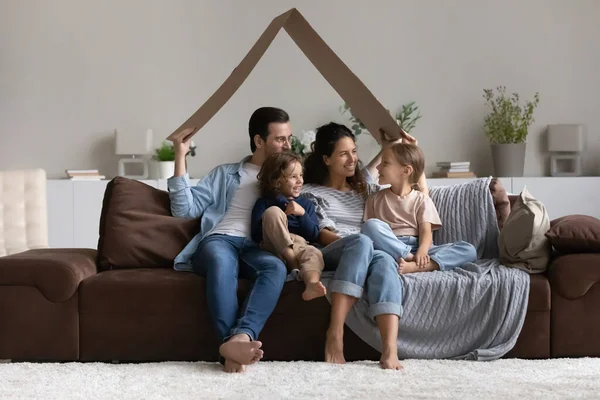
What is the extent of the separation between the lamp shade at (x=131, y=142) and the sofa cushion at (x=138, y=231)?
7.42 ft

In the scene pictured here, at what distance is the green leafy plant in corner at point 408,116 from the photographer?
6270mm

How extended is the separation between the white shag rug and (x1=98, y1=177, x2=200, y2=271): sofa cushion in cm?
64

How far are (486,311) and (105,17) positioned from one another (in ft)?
13.5

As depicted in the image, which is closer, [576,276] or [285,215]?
[576,276]

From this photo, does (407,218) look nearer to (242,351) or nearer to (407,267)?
(407,267)

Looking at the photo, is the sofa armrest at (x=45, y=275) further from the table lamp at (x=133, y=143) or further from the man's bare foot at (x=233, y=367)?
the table lamp at (x=133, y=143)

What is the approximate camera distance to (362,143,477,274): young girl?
341 cm

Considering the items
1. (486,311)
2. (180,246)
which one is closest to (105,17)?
(180,246)

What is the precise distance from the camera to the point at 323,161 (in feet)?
12.7

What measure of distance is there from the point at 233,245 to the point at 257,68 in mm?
3003

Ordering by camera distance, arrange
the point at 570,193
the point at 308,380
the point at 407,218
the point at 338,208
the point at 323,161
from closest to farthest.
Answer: the point at 308,380, the point at 407,218, the point at 338,208, the point at 323,161, the point at 570,193

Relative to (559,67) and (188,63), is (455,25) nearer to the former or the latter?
(559,67)

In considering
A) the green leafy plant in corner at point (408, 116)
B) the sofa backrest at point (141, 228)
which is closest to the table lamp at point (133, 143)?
the green leafy plant in corner at point (408, 116)

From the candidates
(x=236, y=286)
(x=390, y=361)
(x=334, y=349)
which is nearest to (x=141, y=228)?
(x=236, y=286)
